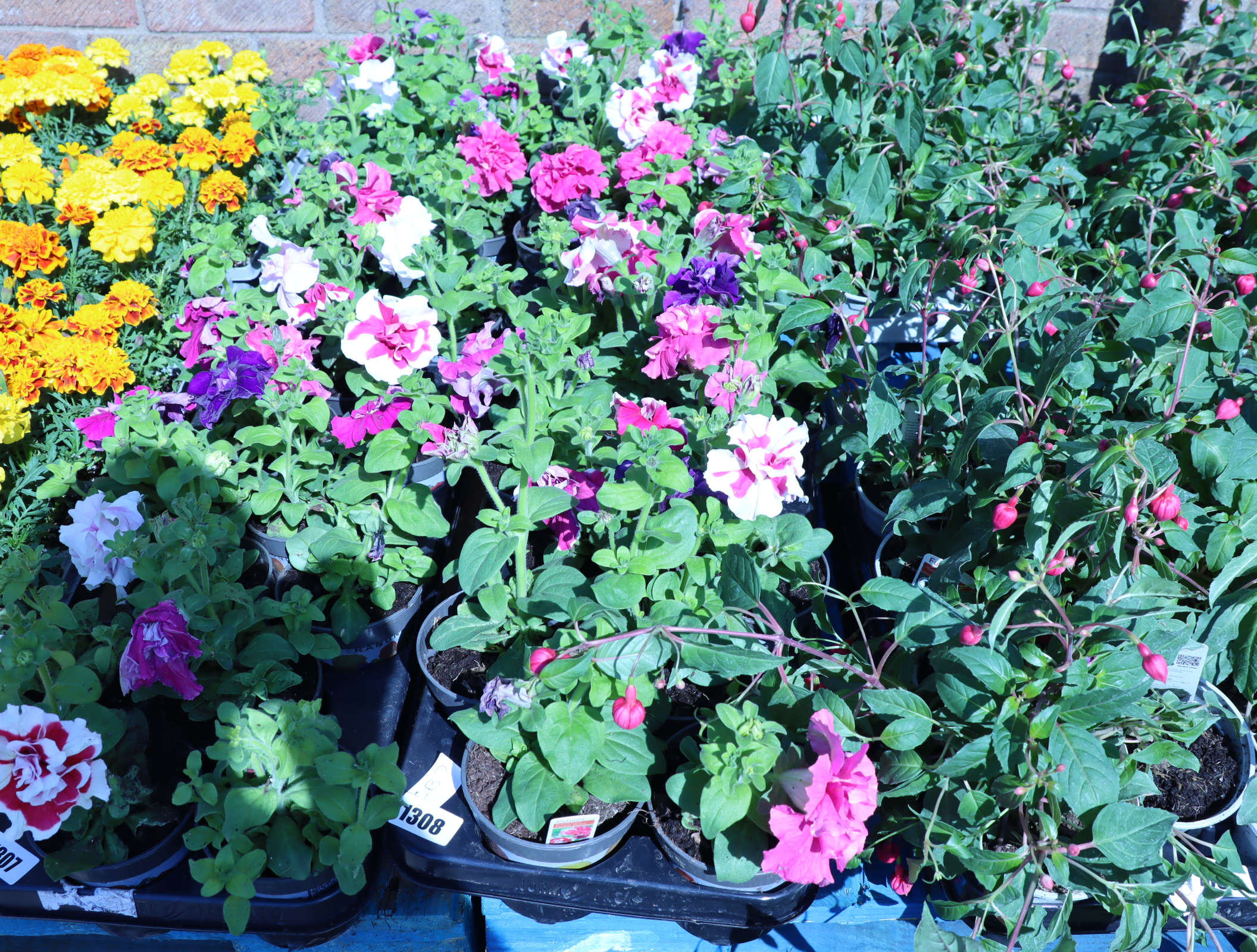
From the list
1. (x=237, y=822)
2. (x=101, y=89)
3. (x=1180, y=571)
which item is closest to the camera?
(x=237, y=822)

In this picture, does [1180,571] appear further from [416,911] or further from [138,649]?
[138,649]

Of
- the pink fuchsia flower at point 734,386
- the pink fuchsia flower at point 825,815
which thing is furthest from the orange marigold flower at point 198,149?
the pink fuchsia flower at point 825,815

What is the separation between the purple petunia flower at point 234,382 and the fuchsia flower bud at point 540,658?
0.79 meters

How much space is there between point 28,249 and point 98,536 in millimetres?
1018

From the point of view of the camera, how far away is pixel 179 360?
1.99 meters

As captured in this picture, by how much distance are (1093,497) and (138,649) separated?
4.13 ft

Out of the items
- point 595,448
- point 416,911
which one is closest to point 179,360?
point 595,448

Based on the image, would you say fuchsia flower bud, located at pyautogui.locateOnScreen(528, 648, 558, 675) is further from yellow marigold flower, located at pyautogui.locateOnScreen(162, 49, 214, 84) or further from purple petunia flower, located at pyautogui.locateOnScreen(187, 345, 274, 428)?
yellow marigold flower, located at pyautogui.locateOnScreen(162, 49, 214, 84)

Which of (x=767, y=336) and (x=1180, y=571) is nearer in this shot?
(x=1180, y=571)

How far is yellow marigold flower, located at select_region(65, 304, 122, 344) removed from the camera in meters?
1.81

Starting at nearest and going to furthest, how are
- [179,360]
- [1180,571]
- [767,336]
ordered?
Result: [1180,571]
[767,336]
[179,360]

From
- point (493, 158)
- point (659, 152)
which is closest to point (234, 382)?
point (493, 158)

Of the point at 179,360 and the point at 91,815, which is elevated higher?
the point at 179,360

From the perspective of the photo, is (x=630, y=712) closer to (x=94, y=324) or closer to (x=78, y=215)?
(x=94, y=324)
